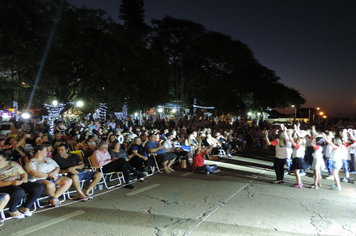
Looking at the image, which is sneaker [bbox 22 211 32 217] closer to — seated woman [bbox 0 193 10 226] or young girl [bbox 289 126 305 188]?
seated woman [bbox 0 193 10 226]

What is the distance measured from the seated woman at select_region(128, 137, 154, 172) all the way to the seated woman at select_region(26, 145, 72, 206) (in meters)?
2.66

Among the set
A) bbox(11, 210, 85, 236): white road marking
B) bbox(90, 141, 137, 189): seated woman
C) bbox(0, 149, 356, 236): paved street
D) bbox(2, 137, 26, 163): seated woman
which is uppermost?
bbox(2, 137, 26, 163): seated woman

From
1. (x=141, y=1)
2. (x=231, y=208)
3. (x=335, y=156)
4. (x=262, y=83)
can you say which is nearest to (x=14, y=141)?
(x=231, y=208)

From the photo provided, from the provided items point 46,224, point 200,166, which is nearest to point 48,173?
point 46,224

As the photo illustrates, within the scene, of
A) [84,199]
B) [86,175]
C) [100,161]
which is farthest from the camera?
[100,161]

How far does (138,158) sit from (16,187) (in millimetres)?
3680

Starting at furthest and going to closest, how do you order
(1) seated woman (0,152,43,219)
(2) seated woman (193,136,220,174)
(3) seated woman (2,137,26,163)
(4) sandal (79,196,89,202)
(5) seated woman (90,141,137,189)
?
(2) seated woman (193,136,220,174) < (3) seated woman (2,137,26,163) < (5) seated woman (90,141,137,189) < (4) sandal (79,196,89,202) < (1) seated woman (0,152,43,219)

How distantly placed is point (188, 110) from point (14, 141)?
90.5 ft

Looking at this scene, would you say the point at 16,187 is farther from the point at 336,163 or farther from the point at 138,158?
the point at 336,163

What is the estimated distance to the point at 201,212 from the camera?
15.7 ft

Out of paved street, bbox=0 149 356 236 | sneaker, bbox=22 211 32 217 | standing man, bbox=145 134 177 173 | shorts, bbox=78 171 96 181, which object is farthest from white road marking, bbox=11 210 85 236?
standing man, bbox=145 134 177 173

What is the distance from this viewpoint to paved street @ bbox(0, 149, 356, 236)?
402 cm

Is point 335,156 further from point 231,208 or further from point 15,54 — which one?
point 15,54

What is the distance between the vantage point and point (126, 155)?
7828 millimetres
